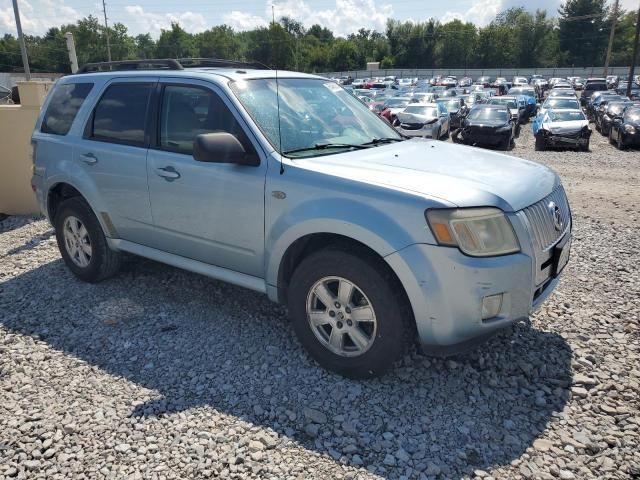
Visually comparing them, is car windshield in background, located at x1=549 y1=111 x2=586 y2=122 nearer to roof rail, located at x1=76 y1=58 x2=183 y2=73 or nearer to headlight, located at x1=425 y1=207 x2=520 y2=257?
roof rail, located at x1=76 y1=58 x2=183 y2=73

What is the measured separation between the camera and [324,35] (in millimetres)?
109062

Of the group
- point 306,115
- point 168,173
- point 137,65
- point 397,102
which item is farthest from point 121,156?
point 397,102

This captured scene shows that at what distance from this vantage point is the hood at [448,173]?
2.94 m

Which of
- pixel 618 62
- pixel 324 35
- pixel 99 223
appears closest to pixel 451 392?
pixel 99 223

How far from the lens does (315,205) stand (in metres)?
3.24

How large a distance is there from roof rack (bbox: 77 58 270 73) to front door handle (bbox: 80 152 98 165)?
92 centimetres

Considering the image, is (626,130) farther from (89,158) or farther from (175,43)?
(175,43)

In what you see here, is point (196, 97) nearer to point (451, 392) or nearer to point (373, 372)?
point (373, 372)

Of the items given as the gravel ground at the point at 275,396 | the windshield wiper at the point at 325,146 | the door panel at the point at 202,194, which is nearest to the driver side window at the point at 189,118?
the door panel at the point at 202,194

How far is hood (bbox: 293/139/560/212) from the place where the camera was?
2.94 metres

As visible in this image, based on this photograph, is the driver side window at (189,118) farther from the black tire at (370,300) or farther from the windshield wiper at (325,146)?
the black tire at (370,300)

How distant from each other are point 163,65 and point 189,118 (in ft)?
2.72

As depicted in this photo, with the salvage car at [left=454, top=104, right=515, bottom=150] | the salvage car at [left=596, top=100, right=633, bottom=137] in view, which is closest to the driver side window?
the salvage car at [left=454, top=104, right=515, bottom=150]

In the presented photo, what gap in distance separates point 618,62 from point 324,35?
55.4m
